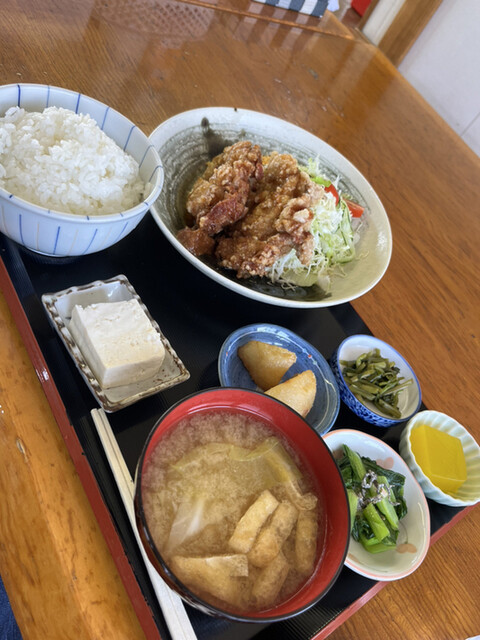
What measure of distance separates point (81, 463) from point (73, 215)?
0.53 meters

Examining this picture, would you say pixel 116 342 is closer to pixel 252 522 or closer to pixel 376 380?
pixel 252 522

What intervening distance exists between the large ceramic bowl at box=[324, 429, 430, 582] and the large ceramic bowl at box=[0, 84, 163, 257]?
717 millimetres

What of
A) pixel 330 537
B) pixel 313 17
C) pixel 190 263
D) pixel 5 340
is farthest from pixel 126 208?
pixel 313 17

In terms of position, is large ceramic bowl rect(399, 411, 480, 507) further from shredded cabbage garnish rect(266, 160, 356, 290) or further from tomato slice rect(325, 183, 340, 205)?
tomato slice rect(325, 183, 340, 205)

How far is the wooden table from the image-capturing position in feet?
3.03

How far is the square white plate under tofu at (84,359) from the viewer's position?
3.48 ft

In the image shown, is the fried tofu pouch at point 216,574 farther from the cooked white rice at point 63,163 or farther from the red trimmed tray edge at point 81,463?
the cooked white rice at point 63,163

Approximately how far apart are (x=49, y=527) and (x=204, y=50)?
2.15 meters

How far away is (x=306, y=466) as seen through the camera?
3.20ft

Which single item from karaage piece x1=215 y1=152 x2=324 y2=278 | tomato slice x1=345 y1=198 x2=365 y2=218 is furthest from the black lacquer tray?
tomato slice x1=345 y1=198 x2=365 y2=218

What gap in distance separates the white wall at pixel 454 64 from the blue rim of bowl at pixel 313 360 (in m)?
3.81

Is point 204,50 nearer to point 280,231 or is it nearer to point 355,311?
point 280,231

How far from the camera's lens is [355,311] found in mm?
1667

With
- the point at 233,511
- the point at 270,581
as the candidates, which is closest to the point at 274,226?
the point at 233,511
